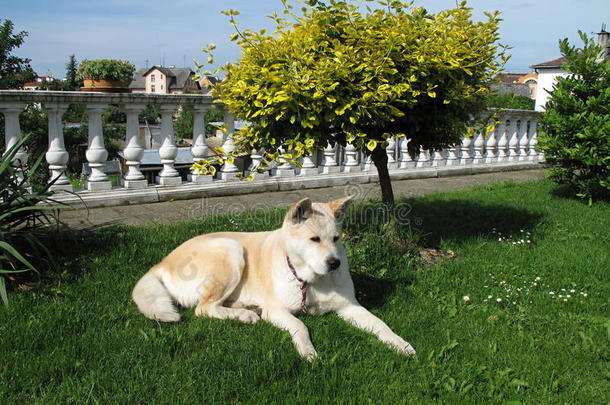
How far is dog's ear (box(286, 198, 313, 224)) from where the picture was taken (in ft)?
10.4

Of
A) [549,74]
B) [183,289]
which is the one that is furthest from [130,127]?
[549,74]

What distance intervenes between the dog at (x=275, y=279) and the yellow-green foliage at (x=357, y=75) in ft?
3.09

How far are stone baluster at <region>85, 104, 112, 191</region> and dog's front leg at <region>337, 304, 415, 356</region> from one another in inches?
162

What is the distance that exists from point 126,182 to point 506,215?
5.21 metres

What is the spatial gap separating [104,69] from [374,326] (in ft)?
18.4

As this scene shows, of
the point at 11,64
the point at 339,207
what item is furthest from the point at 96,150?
the point at 11,64

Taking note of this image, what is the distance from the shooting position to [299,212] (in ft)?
10.5

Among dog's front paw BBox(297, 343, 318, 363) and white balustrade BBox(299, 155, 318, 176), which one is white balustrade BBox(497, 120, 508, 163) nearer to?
white balustrade BBox(299, 155, 318, 176)

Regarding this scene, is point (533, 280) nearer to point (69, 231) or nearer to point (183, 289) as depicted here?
point (183, 289)

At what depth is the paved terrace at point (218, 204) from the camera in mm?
5473

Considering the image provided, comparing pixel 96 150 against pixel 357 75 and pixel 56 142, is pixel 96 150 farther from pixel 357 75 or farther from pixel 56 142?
pixel 357 75

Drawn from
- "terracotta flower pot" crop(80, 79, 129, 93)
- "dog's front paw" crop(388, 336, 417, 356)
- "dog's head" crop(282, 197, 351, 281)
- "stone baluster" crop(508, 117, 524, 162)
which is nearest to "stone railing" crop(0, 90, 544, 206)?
"terracotta flower pot" crop(80, 79, 129, 93)

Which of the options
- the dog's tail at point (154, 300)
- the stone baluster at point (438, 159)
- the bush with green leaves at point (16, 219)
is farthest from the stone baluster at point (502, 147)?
the bush with green leaves at point (16, 219)

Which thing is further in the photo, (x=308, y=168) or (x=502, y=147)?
(x=502, y=147)
